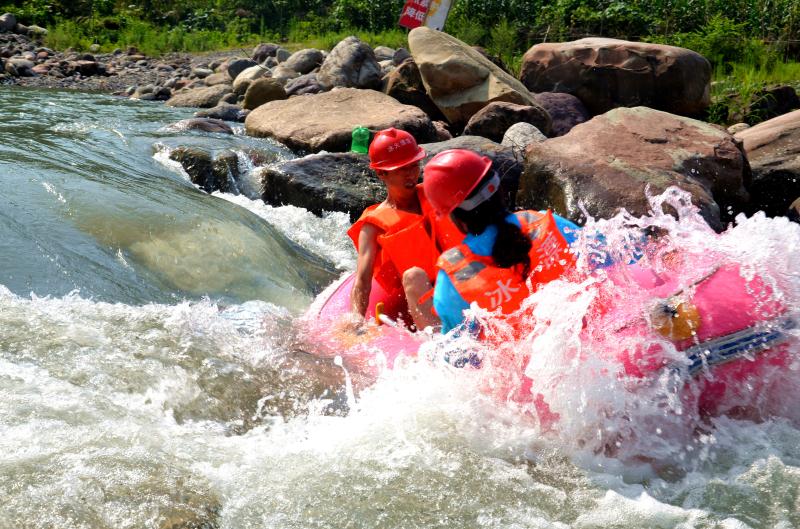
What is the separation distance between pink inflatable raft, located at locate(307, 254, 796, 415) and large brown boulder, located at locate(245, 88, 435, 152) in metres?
6.42

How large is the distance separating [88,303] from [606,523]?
3.27 metres

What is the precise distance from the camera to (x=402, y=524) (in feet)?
10.4

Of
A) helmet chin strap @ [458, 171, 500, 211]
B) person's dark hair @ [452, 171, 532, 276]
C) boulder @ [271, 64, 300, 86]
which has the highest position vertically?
helmet chin strap @ [458, 171, 500, 211]

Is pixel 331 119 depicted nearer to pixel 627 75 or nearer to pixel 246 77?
pixel 627 75

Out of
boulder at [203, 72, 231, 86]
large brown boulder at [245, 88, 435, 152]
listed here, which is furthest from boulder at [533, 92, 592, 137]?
boulder at [203, 72, 231, 86]

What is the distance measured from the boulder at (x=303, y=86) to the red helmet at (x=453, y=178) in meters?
9.91

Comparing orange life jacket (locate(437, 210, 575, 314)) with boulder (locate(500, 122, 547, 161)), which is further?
boulder (locate(500, 122, 547, 161))

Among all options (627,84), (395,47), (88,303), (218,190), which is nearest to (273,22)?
(395,47)

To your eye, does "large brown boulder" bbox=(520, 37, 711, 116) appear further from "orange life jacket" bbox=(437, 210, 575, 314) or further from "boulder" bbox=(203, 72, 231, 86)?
"orange life jacket" bbox=(437, 210, 575, 314)

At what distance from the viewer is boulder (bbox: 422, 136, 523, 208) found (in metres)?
7.98

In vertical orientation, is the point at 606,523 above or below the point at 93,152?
above

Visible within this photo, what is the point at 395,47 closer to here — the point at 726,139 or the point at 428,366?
the point at 726,139

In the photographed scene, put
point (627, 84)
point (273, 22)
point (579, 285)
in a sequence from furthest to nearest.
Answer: point (273, 22), point (627, 84), point (579, 285)

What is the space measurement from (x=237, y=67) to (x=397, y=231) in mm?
11968
